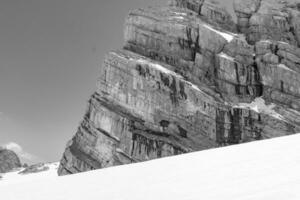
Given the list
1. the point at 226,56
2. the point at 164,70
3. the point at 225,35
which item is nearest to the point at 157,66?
the point at 164,70

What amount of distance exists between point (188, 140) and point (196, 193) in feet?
154

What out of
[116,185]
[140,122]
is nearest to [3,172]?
[140,122]

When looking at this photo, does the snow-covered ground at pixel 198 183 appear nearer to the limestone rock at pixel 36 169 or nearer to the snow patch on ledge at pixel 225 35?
the snow patch on ledge at pixel 225 35

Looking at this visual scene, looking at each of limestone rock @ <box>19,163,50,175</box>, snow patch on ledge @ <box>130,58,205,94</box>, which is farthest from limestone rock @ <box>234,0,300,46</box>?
limestone rock @ <box>19,163,50,175</box>

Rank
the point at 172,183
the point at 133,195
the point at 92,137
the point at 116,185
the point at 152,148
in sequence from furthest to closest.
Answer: the point at 92,137 < the point at 152,148 < the point at 116,185 < the point at 172,183 < the point at 133,195

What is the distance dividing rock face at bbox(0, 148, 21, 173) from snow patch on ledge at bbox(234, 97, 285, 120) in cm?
8571

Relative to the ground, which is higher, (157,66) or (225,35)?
(225,35)

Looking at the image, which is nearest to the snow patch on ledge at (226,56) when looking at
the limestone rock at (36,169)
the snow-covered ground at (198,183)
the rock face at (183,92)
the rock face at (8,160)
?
the rock face at (183,92)

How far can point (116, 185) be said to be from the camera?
6.99 metres

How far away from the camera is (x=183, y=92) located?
5294 cm

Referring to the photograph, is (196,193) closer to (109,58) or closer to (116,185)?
(116,185)

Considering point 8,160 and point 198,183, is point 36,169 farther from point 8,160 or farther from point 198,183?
point 198,183

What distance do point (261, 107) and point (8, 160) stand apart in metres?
92.5

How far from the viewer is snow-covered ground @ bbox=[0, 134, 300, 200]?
4.91m
